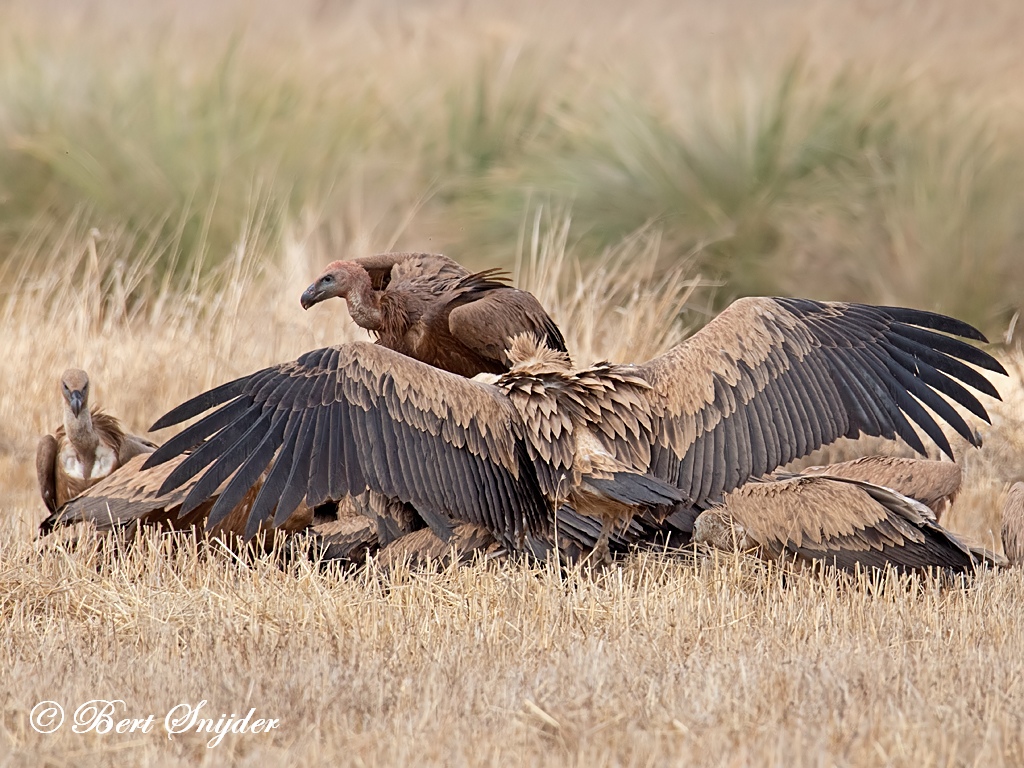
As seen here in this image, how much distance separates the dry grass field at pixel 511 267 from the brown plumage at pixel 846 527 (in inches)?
5.8

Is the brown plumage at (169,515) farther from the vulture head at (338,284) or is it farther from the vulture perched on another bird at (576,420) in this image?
the vulture head at (338,284)

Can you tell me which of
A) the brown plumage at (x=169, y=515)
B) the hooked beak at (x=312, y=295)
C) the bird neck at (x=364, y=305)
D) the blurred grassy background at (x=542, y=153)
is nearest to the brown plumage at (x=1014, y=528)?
the brown plumage at (x=169, y=515)

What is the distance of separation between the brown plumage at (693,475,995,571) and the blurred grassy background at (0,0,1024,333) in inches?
242

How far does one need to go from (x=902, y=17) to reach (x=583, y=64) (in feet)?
15.3

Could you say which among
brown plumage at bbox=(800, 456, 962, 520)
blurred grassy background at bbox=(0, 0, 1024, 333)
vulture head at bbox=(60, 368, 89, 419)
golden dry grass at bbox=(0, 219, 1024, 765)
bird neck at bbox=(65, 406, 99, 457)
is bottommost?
golden dry grass at bbox=(0, 219, 1024, 765)

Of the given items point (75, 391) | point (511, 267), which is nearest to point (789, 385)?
point (75, 391)

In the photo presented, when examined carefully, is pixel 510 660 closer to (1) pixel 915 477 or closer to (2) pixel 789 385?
(2) pixel 789 385

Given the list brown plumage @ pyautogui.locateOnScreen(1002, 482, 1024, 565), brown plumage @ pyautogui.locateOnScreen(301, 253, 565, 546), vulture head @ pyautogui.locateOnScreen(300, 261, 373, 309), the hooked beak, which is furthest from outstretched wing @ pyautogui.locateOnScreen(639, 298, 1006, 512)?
the hooked beak

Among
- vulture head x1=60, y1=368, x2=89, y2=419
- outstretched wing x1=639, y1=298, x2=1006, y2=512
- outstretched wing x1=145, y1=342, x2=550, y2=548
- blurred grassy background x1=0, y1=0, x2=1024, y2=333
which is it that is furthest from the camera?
blurred grassy background x1=0, y1=0, x2=1024, y2=333

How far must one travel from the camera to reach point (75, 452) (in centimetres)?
754

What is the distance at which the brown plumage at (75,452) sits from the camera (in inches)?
293

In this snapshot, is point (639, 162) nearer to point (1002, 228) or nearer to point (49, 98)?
point (1002, 228)

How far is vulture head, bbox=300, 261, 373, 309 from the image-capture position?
731 centimetres

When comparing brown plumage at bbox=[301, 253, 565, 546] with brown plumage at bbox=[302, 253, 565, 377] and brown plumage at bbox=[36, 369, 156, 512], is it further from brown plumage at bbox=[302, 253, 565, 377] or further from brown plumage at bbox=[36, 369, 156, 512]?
brown plumage at bbox=[36, 369, 156, 512]
